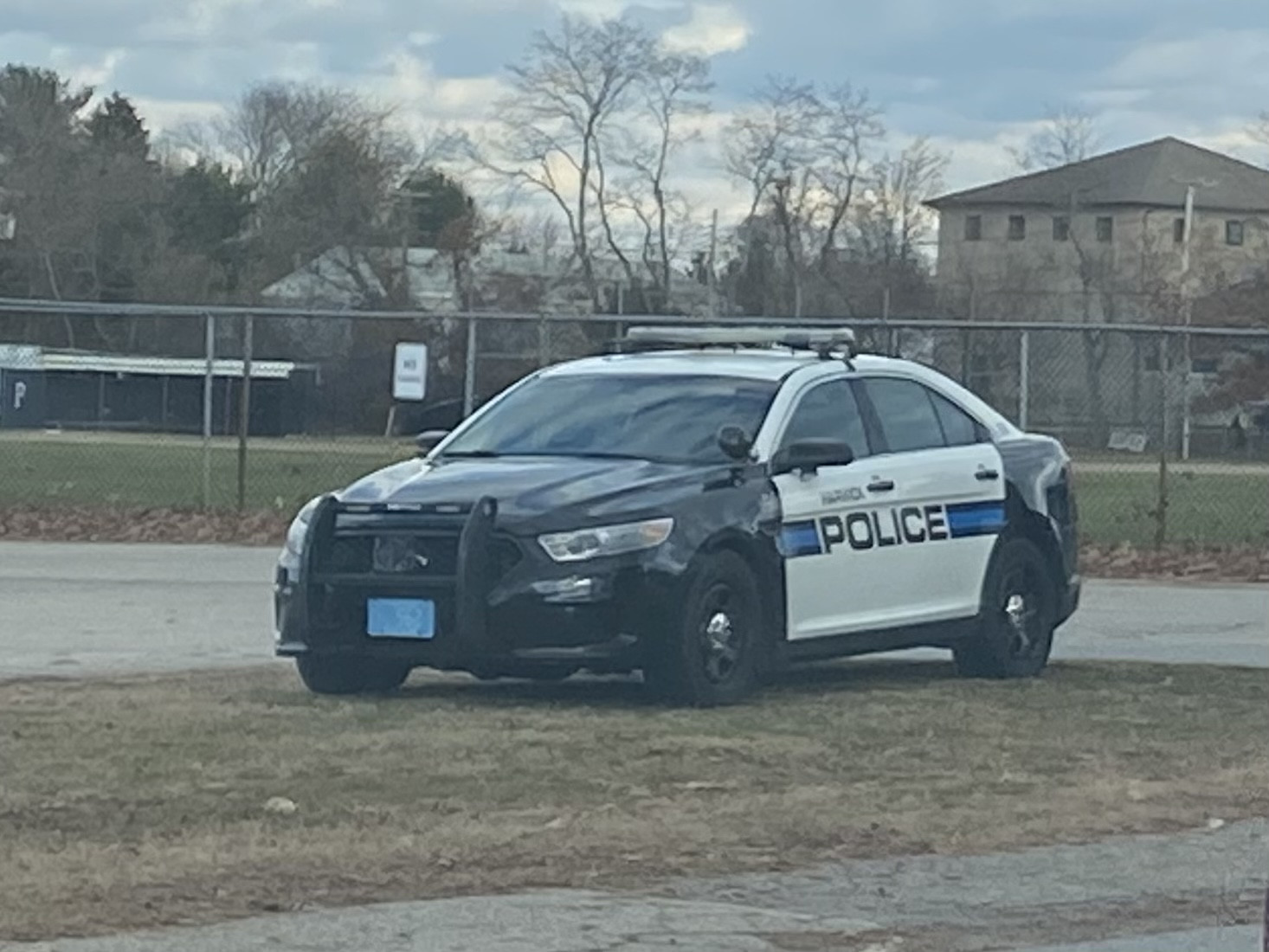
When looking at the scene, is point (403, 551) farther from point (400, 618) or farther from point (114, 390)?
point (114, 390)

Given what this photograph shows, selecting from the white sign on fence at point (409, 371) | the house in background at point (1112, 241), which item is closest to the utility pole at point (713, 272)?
the house in background at point (1112, 241)

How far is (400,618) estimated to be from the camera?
11039 millimetres

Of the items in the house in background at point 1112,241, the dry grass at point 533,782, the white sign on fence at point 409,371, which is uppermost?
the house in background at point 1112,241

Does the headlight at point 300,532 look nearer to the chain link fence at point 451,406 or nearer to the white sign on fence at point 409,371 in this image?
the chain link fence at point 451,406

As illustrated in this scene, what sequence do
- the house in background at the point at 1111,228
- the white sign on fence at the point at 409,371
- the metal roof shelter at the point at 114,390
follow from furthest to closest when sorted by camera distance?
the house in background at the point at 1111,228 → the metal roof shelter at the point at 114,390 → the white sign on fence at the point at 409,371

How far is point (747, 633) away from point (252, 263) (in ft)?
208

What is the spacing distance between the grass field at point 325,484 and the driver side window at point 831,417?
10.1m

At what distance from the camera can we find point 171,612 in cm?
1597

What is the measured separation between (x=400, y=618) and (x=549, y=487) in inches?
31.9

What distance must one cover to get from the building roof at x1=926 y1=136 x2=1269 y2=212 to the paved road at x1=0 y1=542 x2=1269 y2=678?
2414 inches

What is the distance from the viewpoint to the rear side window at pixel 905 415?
41.2ft

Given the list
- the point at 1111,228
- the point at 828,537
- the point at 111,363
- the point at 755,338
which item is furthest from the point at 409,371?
the point at 1111,228

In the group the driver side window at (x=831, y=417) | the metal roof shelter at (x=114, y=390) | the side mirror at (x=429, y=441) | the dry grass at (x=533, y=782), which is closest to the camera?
the dry grass at (x=533, y=782)

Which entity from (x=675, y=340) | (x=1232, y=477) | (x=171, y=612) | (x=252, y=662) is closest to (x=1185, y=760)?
(x=675, y=340)
